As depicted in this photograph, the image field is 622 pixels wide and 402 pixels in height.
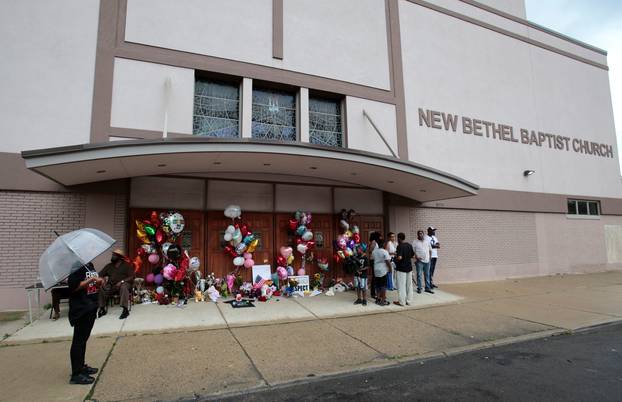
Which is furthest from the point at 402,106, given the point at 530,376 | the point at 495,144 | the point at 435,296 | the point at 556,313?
the point at 530,376

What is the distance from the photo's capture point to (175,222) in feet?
28.1

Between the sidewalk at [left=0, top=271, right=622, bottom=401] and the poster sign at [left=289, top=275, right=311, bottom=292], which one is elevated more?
the poster sign at [left=289, top=275, right=311, bottom=292]

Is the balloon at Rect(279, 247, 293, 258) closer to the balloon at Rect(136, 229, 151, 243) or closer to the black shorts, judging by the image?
the black shorts

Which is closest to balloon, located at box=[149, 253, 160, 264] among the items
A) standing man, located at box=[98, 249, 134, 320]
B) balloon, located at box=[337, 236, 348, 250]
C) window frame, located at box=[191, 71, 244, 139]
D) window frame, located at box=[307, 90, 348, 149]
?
standing man, located at box=[98, 249, 134, 320]

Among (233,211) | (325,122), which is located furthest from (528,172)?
(233,211)

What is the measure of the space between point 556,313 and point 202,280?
Result: 8206 millimetres

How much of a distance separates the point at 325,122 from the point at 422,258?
204 inches

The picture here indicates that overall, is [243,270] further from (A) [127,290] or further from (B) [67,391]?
(B) [67,391]

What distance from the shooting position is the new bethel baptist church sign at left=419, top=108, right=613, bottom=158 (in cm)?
1321

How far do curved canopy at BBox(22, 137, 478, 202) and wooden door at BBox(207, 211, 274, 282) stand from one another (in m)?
1.23

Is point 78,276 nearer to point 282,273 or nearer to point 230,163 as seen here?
point 230,163

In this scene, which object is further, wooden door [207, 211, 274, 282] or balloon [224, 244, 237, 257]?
wooden door [207, 211, 274, 282]

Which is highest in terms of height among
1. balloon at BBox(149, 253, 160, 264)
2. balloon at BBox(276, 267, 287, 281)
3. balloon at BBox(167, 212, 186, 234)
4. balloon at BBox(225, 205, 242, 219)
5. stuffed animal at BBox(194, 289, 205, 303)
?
balloon at BBox(225, 205, 242, 219)

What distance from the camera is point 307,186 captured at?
10773 millimetres
